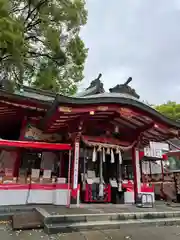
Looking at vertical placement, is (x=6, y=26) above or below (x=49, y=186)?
above

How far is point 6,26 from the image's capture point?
539cm

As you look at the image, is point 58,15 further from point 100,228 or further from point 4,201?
point 100,228

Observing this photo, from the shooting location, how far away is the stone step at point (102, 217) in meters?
4.35

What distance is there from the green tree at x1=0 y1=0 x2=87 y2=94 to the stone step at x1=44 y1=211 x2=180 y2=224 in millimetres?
4424

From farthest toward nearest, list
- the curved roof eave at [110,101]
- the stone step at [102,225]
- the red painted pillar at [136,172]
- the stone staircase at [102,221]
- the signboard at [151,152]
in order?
the signboard at [151,152] → the red painted pillar at [136,172] → the curved roof eave at [110,101] → the stone staircase at [102,221] → the stone step at [102,225]

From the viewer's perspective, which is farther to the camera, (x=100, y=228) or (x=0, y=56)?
(x=0, y=56)

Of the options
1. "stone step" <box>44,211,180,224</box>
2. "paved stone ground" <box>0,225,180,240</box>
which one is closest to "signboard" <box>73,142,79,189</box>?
"stone step" <box>44,211,180,224</box>

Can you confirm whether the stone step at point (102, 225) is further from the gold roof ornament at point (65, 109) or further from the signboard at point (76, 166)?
the gold roof ornament at point (65, 109)

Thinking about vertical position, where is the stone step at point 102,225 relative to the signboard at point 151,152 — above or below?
below

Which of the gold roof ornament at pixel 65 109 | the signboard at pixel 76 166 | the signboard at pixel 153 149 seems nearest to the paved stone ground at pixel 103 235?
the signboard at pixel 76 166

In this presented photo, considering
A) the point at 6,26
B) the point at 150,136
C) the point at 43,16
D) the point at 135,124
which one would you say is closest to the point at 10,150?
the point at 6,26

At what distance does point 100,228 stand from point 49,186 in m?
2.90

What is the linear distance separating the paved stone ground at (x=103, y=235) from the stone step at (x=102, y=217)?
1.19 feet

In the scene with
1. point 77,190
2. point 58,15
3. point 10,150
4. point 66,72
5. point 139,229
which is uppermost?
point 58,15
